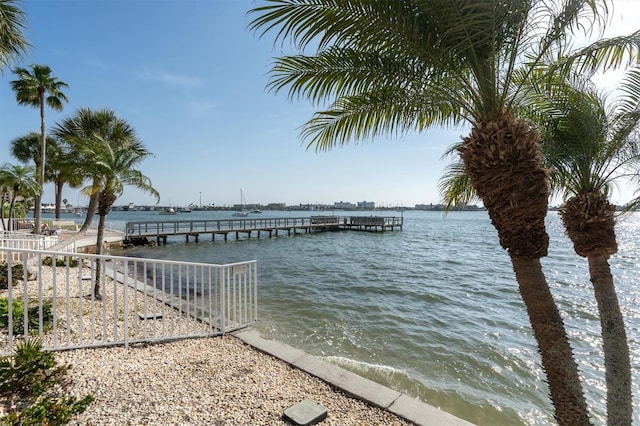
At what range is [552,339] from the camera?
2.66m

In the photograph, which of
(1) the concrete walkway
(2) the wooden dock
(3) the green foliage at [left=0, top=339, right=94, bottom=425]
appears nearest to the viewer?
(3) the green foliage at [left=0, top=339, right=94, bottom=425]

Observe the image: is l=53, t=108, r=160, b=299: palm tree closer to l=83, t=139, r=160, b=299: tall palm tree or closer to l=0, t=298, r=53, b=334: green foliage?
l=83, t=139, r=160, b=299: tall palm tree

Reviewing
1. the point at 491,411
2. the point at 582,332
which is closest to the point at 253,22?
the point at 491,411

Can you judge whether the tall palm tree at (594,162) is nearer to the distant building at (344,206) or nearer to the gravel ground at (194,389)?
the gravel ground at (194,389)

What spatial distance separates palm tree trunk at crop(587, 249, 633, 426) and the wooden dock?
2441 centimetres

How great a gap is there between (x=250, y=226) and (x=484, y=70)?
2906 centimetres

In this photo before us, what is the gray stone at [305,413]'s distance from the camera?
278 cm

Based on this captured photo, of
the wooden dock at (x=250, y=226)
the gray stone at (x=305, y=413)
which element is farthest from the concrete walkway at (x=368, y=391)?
the wooden dock at (x=250, y=226)

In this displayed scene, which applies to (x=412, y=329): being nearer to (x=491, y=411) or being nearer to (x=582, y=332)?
(x=491, y=411)

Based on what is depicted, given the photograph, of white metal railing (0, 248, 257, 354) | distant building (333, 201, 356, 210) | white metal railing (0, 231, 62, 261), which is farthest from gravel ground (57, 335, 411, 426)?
distant building (333, 201, 356, 210)

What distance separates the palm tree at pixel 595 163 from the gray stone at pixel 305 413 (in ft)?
10.0

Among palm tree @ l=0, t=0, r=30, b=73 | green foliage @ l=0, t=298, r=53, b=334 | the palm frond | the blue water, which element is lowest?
the blue water

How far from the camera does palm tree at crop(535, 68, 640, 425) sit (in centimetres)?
334

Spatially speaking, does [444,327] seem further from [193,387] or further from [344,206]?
[344,206]
